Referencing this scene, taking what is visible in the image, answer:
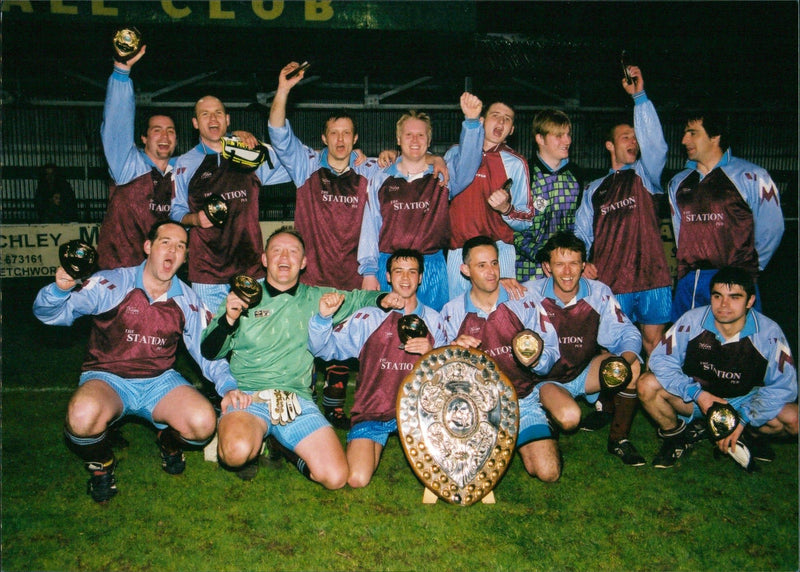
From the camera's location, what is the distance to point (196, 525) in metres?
3.30

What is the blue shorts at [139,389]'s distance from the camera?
3732mm

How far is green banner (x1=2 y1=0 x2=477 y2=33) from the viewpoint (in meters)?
8.84

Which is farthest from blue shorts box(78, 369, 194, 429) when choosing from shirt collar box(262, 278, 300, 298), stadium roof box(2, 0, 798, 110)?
stadium roof box(2, 0, 798, 110)

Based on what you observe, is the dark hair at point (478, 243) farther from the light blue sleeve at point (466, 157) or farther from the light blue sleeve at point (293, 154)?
the light blue sleeve at point (293, 154)

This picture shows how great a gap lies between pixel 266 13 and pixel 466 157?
617 cm

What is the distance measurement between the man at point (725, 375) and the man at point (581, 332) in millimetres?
207

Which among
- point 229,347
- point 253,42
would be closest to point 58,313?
point 229,347

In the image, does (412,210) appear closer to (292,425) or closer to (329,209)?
(329,209)

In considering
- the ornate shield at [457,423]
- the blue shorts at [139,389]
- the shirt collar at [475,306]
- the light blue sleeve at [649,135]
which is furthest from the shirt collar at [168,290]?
the light blue sleeve at [649,135]

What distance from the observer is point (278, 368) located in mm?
3900

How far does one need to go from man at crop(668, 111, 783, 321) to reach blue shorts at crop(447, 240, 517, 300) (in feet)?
4.40

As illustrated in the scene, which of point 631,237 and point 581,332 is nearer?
point 581,332

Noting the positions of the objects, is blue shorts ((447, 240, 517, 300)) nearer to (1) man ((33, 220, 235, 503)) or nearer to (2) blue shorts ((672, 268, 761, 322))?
(2) blue shorts ((672, 268, 761, 322))

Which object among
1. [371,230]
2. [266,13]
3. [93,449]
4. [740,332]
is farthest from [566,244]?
[266,13]
